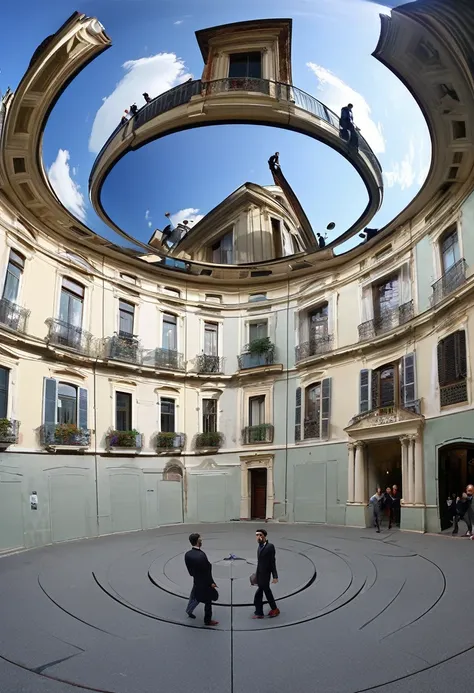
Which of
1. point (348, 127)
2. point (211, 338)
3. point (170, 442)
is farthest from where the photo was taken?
point (211, 338)

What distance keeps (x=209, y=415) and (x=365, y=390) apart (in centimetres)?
800

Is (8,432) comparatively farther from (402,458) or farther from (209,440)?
(402,458)

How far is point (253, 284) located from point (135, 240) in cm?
1452

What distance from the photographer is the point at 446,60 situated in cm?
354

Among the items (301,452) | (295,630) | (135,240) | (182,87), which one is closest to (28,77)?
(182,87)

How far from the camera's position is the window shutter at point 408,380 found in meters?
17.8

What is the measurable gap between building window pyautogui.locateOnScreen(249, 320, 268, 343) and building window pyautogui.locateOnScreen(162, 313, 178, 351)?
3858mm

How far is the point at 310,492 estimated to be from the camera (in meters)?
20.7

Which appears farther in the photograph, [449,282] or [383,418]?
[383,418]

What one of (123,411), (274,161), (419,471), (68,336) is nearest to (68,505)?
(123,411)

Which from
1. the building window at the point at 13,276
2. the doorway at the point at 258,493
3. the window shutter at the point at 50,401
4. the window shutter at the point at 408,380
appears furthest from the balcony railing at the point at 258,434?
the building window at the point at 13,276

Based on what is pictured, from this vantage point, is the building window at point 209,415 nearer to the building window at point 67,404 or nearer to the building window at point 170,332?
the building window at point 170,332

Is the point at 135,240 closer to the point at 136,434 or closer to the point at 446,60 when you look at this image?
the point at 446,60

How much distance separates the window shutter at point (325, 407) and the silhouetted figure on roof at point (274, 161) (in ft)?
51.0
